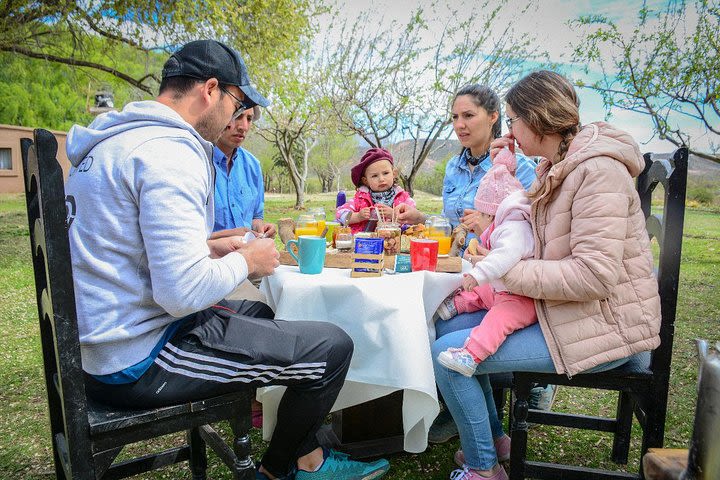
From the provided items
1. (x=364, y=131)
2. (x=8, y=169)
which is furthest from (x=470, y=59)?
(x=8, y=169)

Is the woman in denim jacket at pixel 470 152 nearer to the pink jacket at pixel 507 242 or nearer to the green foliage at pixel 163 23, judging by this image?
the pink jacket at pixel 507 242

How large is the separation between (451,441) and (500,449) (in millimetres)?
327

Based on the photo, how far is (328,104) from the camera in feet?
48.5

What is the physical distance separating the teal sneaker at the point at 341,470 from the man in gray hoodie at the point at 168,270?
0.41 meters

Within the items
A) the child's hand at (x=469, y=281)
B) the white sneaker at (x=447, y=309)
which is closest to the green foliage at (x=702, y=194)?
the white sneaker at (x=447, y=309)

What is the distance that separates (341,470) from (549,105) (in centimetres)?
173

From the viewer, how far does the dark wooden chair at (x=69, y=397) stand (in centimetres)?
140

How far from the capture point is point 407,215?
349cm

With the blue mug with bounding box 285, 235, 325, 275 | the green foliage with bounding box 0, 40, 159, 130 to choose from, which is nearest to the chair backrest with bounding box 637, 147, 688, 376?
the blue mug with bounding box 285, 235, 325, 275

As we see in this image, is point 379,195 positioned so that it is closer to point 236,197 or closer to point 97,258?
point 236,197

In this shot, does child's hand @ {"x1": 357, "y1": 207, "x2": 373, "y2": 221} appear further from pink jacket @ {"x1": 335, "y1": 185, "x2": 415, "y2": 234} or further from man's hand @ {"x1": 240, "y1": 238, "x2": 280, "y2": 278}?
man's hand @ {"x1": 240, "y1": 238, "x2": 280, "y2": 278}

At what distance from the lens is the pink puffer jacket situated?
5.77 feet

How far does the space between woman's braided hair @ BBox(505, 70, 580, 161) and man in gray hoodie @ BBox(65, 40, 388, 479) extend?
1145 millimetres

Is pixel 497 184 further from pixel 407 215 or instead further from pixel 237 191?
pixel 237 191
